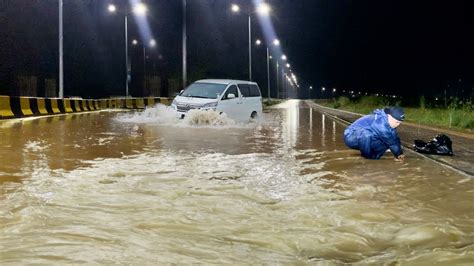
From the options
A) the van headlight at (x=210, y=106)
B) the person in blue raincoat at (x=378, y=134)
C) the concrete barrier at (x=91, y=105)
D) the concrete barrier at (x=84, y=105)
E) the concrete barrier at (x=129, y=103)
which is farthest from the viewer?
the concrete barrier at (x=129, y=103)

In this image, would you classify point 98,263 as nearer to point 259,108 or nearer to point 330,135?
point 330,135

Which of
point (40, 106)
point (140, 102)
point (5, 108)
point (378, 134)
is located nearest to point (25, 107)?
point (40, 106)

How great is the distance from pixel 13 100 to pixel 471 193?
64.4ft

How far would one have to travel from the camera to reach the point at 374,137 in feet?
33.8

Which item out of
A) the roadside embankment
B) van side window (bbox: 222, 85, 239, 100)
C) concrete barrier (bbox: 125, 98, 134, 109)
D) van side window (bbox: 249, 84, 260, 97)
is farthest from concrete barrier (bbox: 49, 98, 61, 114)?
the roadside embankment

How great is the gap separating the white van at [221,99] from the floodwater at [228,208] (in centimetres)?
898

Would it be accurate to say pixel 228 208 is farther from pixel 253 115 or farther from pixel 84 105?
pixel 84 105

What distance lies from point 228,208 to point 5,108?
710 inches

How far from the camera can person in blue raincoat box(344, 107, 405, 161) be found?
9.95 metres

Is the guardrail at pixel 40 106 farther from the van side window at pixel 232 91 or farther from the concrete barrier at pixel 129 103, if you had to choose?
the van side window at pixel 232 91

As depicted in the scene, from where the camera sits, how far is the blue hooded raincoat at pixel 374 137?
1003 cm

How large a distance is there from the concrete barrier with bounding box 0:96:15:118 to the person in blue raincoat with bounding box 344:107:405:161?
15.0m

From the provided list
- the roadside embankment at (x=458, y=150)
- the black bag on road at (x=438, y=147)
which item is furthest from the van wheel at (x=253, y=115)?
the black bag on road at (x=438, y=147)

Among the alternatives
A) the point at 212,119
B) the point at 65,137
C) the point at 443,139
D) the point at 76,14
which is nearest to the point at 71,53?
the point at 76,14
